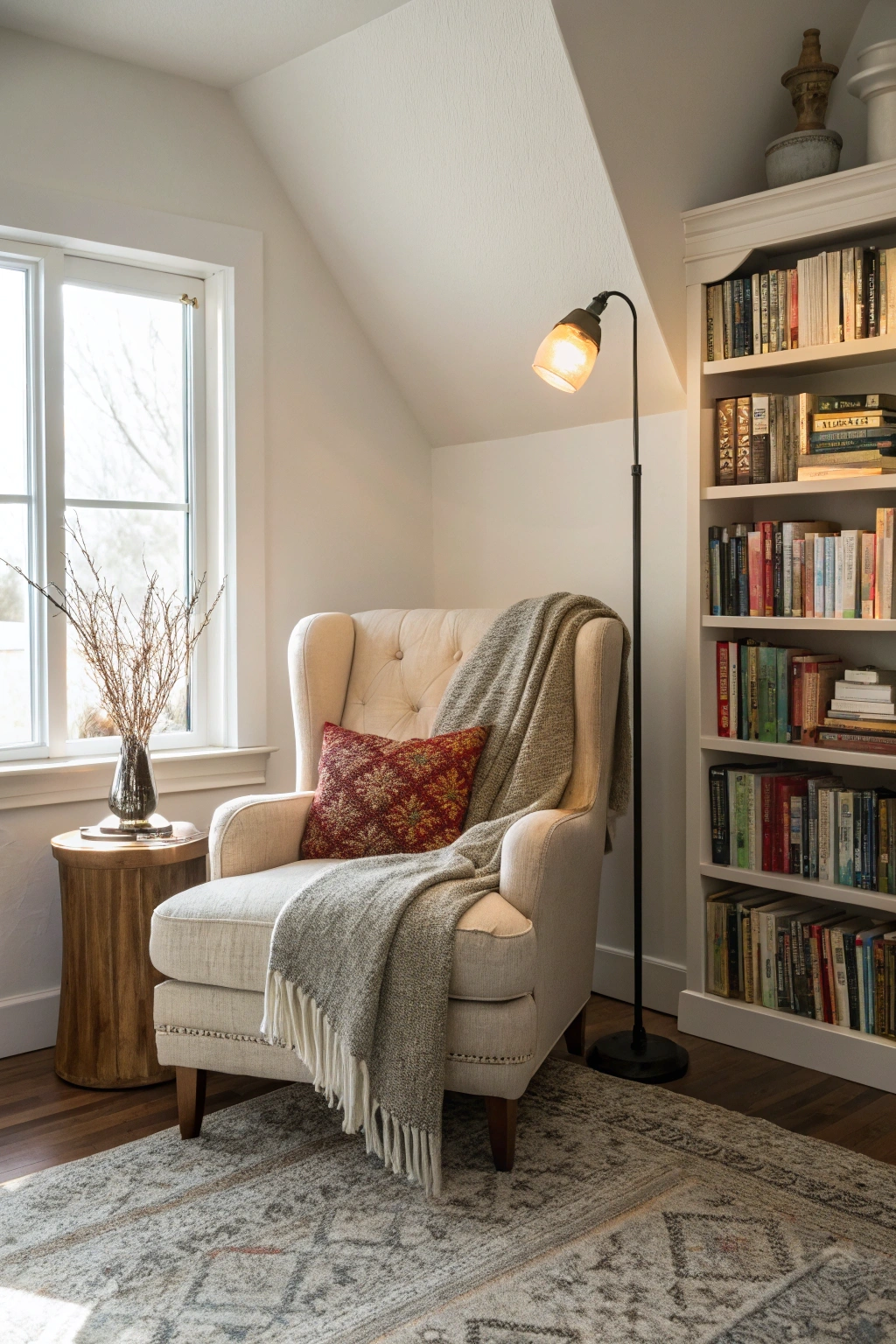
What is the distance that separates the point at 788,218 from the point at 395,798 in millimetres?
1558

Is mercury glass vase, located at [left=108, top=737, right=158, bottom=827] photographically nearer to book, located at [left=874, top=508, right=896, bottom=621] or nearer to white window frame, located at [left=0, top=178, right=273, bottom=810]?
white window frame, located at [left=0, top=178, right=273, bottom=810]

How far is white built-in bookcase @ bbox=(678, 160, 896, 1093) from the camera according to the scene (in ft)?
7.99

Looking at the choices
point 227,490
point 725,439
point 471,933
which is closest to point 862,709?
point 725,439

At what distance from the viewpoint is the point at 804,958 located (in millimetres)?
2592

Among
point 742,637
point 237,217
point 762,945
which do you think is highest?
point 237,217

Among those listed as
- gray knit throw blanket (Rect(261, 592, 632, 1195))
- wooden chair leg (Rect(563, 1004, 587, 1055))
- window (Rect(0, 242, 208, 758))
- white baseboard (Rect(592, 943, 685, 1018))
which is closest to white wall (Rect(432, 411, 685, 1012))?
white baseboard (Rect(592, 943, 685, 1018))

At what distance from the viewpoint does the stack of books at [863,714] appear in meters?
2.46

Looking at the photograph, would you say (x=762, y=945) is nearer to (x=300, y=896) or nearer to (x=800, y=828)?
(x=800, y=828)

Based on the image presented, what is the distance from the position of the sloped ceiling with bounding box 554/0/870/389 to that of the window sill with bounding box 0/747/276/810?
155 centimetres

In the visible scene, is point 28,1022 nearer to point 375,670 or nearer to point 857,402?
point 375,670

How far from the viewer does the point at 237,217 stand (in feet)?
9.95

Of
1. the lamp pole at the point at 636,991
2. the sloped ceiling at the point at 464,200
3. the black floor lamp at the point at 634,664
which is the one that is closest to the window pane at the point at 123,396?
the sloped ceiling at the point at 464,200

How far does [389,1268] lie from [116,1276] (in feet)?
1.38

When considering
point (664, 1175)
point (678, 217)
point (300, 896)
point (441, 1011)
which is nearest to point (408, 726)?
point (300, 896)
